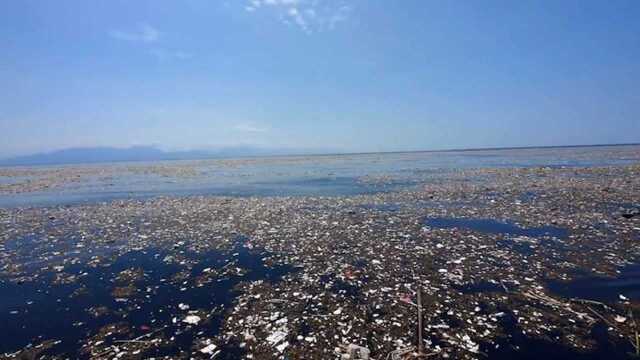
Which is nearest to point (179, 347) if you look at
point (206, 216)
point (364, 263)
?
point (364, 263)

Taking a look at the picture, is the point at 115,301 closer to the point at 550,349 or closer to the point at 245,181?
the point at 550,349

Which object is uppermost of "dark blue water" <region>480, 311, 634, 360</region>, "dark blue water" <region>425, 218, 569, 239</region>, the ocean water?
"dark blue water" <region>425, 218, 569, 239</region>

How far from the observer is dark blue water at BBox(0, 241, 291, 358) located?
859 centimetres

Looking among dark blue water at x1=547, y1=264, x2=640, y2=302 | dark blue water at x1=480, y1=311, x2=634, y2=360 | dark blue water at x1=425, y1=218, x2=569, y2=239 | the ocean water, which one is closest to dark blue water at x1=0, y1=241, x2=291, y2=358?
dark blue water at x1=480, y1=311, x2=634, y2=360

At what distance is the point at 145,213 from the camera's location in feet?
83.9

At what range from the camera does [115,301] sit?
1057 cm

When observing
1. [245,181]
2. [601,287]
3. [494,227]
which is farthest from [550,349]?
[245,181]

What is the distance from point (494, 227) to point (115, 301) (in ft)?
60.5

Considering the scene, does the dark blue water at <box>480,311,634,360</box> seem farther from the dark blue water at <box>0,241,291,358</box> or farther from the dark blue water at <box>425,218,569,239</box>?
the dark blue water at <box>425,218,569,239</box>

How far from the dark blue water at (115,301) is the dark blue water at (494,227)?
1126cm

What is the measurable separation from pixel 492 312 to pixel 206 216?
Answer: 19847 millimetres

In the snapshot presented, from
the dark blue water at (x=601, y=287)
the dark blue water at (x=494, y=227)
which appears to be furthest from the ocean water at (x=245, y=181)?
the dark blue water at (x=601, y=287)

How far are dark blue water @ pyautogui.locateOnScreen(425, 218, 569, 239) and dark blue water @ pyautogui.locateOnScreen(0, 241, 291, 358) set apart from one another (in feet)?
36.9

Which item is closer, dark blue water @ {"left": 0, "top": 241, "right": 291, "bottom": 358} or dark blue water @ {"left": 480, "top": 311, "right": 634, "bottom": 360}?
dark blue water @ {"left": 480, "top": 311, "right": 634, "bottom": 360}
